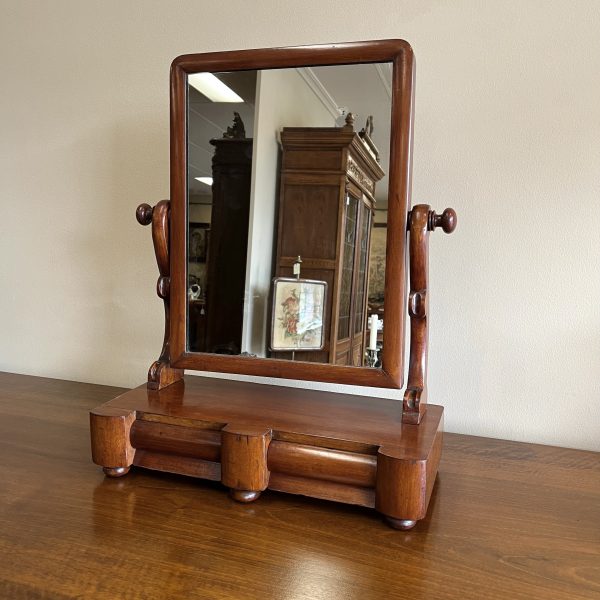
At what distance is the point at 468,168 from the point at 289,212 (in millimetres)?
366

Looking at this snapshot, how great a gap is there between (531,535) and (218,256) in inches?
22.5

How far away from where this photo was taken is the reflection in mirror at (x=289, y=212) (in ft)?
2.60

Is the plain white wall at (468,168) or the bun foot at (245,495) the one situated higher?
the plain white wall at (468,168)

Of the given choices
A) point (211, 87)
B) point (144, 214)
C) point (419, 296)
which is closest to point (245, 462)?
point (419, 296)

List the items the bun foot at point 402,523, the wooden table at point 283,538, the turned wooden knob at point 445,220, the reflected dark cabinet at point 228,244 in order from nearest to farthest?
the wooden table at point 283,538 < the bun foot at point 402,523 < the turned wooden knob at point 445,220 < the reflected dark cabinet at point 228,244

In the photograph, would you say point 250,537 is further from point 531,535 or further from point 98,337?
point 98,337

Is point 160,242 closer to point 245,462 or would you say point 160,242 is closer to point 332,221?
point 332,221

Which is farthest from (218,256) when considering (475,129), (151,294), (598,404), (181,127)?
(598,404)

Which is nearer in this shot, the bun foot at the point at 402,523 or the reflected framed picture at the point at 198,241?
the bun foot at the point at 402,523

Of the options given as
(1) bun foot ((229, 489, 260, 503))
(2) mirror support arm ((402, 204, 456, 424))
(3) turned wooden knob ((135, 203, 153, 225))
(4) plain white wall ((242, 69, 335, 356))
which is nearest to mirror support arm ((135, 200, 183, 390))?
(3) turned wooden knob ((135, 203, 153, 225))

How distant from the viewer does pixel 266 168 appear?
84 cm

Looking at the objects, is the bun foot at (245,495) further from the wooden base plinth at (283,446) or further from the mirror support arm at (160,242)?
the mirror support arm at (160,242)

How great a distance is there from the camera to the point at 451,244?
1.01 m

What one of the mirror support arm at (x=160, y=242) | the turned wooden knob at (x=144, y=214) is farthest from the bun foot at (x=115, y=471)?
the turned wooden knob at (x=144, y=214)
